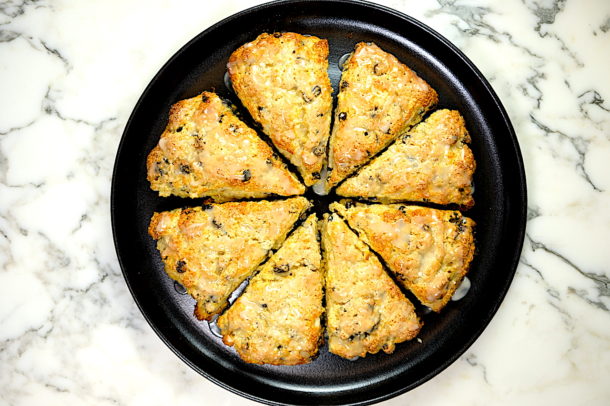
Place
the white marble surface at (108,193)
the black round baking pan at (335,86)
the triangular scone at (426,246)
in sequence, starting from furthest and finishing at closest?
the white marble surface at (108,193) → the black round baking pan at (335,86) → the triangular scone at (426,246)

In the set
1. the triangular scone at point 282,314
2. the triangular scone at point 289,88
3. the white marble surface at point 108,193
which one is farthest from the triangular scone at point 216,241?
the white marble surface at point 108,193

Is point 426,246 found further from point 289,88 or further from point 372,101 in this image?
point 289,88

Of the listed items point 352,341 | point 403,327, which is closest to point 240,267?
point 352,341

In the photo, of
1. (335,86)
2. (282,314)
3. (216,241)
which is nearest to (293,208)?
(216,241)

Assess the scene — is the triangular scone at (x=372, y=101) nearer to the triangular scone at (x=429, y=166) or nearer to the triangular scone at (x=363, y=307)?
the triangular scone at (x=429, y=166)

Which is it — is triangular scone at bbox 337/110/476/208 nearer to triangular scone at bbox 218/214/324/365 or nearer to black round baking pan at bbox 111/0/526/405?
black round baking pan at bbox 111/0/526/405

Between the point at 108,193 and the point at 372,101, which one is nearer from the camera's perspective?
the point at 372,101

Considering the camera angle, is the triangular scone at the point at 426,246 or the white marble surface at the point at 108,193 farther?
the white marble surface at the point at 108,193
